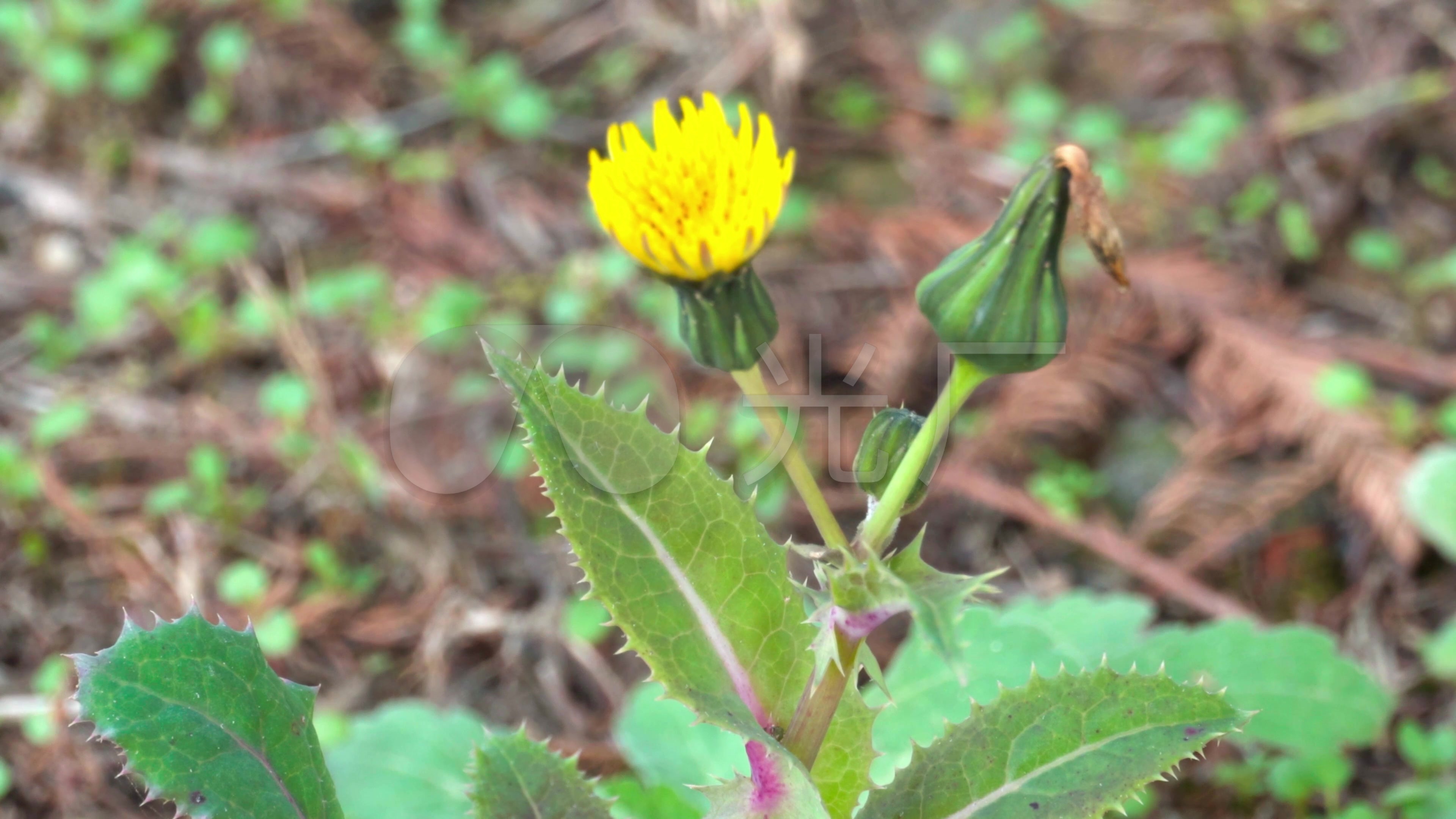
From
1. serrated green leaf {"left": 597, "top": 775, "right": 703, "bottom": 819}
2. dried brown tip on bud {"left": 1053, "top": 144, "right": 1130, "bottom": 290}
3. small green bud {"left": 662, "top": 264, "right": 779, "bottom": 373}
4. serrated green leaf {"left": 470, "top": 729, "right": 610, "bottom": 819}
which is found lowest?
serrated green leaf {"left": 597, "top": 775, "right": 703, "bottom": 819}

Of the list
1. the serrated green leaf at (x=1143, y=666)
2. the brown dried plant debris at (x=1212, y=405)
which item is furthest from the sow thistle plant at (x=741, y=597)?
the brown dried plant debris at (x=1212, y=405)

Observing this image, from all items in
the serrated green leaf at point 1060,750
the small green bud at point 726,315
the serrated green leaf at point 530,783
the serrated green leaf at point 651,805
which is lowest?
the serrated green leaf at point 651,805

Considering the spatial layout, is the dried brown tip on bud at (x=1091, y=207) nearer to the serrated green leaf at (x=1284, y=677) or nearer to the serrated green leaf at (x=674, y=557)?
the serrated green leaf at (x=674, y=557)

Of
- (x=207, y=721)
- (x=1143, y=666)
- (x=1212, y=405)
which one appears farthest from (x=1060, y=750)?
(x=1212, y=405)

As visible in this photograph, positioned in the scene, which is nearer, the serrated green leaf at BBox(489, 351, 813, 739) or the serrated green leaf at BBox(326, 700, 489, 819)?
the serrated green leaf at BBox(489, 351, 813, 739)

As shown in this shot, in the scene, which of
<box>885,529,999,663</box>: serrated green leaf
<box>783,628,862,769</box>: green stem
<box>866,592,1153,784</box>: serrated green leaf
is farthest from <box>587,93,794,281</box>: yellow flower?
<box>866,592,1153,784</box>: serrated green leaf

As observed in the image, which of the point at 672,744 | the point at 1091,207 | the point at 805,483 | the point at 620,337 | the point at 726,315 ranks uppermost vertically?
the point at 1091,207

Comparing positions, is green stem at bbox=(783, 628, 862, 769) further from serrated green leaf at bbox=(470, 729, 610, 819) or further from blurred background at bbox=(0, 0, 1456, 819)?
blurred background at bbox=(0, 0, 1456, 819)

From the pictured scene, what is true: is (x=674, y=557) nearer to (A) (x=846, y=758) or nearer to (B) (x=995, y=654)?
(A) (x=846, y=758)
